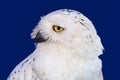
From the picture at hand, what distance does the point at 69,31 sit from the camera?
292 inches

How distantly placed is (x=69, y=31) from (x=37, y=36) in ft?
0.81

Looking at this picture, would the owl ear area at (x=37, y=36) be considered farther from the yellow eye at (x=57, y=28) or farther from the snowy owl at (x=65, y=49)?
the yellow eye at (x=57, y=28)

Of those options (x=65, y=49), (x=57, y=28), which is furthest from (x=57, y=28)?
(x=65, y=49)

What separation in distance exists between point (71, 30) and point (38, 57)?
0.31 m

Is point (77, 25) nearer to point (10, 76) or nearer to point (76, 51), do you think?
point (76, 51)

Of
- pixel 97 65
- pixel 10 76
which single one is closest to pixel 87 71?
pixel 97 65

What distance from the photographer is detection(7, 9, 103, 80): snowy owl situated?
7426 millimetres

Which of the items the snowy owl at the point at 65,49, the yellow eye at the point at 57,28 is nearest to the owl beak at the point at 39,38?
the snowy owl at the point at 65,49

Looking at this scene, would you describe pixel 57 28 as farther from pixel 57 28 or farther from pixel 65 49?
pixel 65 49

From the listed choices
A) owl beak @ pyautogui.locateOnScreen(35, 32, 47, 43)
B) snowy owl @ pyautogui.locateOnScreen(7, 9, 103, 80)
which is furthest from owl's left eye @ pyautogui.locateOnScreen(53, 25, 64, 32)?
owl beak @ pyautogui.locateOnScreen(35, 32, 47, 43)

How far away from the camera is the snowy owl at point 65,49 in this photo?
743 centimetres

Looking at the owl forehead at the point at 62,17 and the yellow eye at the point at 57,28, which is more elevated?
the owl forehead at the point at 62,17

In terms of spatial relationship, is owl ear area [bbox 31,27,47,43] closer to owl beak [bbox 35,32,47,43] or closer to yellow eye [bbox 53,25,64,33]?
owl beak [bbox 35,32,47,43]

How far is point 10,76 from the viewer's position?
302 inches
